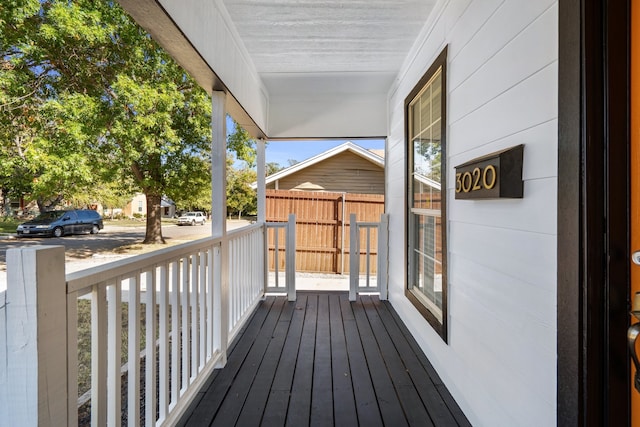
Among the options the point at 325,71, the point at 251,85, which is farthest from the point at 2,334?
the point at 325,71

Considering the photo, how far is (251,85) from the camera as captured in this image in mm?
3246

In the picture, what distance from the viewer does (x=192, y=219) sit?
7.80 ft

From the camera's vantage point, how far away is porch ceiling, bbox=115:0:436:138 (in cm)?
186

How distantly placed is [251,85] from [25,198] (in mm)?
2431

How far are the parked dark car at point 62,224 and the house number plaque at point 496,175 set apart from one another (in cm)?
169

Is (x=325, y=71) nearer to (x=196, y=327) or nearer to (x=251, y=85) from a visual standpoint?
(x=251, y=85)

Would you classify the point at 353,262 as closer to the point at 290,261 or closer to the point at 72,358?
the point at 290,261

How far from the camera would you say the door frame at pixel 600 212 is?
0.94 metres

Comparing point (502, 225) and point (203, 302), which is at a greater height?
point (502, 225)

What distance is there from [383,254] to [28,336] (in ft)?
11.5

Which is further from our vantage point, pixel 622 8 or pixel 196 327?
pixel 196 327

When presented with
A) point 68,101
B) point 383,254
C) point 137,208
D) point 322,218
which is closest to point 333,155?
point 322,218

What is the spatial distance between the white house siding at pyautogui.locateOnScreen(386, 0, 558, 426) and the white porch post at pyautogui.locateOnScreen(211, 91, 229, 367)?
4.99 ft

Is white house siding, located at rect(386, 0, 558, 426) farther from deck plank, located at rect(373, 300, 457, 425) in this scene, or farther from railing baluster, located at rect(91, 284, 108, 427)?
railing baluster, located at rect(91, 284, 108, 427)
